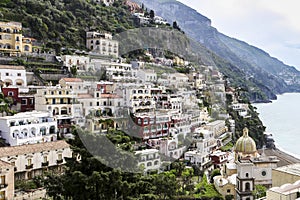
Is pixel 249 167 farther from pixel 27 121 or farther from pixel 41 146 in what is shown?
pixel 27 121

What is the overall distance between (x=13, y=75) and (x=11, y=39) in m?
2.44

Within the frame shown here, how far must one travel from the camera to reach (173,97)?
9641mm

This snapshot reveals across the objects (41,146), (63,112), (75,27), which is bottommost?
(41,146)

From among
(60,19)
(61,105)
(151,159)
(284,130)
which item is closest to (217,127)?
(151,159)

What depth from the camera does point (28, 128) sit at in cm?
655

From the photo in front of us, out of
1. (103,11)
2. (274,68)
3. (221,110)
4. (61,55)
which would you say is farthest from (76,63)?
(274,68)

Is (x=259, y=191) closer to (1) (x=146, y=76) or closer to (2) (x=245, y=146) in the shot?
(2) (x=245, y=146)

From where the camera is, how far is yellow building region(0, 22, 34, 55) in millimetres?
10133

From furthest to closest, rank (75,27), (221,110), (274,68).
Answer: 1. (274,68)
2. (75,27)
3. (221,110)

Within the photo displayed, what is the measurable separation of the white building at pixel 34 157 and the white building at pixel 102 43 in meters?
7.02

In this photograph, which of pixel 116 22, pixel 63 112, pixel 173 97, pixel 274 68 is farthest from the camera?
pixel 274 68

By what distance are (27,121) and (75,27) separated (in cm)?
812

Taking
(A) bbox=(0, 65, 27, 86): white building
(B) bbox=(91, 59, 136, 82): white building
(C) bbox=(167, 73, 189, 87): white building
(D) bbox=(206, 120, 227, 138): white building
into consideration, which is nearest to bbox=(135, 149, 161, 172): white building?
(D) bbox=(206, 120, 227, 138): white building

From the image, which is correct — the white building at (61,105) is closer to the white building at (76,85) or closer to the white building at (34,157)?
the white building at (76,85)
